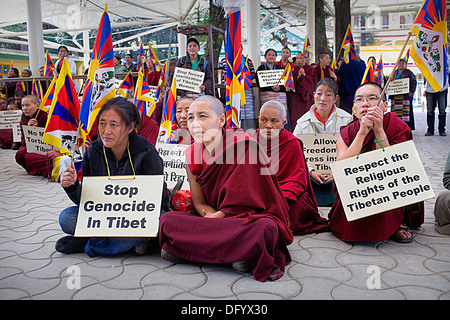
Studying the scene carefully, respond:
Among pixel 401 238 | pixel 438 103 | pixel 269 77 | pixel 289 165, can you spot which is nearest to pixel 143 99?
pixel 269 77

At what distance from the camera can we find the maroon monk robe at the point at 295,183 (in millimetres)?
3488

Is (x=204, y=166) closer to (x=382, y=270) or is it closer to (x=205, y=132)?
(x=205, y=132)

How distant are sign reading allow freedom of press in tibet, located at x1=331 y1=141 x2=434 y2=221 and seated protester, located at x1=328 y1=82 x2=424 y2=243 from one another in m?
0.13

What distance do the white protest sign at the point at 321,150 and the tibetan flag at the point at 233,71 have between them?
1347 millimetres

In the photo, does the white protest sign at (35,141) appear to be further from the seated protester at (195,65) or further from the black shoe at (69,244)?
the black shoe at (69,244)

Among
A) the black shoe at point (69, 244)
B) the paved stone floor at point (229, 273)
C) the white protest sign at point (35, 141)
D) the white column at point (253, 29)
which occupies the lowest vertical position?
the paved stone floor at point (229, 273)

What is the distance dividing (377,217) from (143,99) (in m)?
4.09

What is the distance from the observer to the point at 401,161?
9.84ft

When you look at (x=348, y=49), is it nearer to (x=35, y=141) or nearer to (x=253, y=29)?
(x=253, y=29)

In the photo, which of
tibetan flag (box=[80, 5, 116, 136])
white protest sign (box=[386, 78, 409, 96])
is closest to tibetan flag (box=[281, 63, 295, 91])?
white protest sign (box=[386, 78, 409, 96])

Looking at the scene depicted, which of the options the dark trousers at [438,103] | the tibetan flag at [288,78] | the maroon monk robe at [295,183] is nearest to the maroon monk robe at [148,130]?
the maroon monk robe at [295,183]

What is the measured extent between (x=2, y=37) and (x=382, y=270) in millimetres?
18506

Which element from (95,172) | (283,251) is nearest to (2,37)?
(95,172)

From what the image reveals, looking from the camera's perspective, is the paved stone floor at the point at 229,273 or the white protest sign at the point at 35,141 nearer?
the paved stone floor at the point at 229,273
